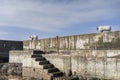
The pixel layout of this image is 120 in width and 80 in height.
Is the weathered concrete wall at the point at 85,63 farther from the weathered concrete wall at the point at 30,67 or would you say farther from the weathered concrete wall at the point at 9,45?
the weathered concrete wall at the point at 9,45

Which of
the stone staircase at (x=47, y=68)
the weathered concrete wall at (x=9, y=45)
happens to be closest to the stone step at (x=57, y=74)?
the stone staircase at (x=47, y=68)

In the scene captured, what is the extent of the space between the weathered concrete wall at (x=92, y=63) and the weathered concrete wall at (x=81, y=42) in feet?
1.80

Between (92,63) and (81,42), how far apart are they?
7.79ft

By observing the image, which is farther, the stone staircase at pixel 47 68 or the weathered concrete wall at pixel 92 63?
the stone staircase at pixel 47 68

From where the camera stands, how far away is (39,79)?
1288cm

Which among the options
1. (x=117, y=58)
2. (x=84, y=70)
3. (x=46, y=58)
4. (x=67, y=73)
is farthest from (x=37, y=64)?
(x=117, y=58)

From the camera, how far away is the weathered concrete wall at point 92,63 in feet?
35.1

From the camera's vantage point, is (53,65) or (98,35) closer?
(98,35)

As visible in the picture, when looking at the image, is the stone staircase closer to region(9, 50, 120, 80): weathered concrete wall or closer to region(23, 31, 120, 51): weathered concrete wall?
region(9, 50, 120, 80): weathered concrete wall

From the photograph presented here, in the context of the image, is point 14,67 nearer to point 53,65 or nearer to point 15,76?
point 15,76

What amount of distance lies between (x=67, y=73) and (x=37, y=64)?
5.73ft

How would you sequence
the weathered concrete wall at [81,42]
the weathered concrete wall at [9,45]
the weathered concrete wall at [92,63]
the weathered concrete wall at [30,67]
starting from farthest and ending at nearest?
the weathered concrete wall at [9,45] < the weathered concrete wall at [30,67] < the weathered concrete wall at [81,42] < the weathered concrete wall at [92,63]

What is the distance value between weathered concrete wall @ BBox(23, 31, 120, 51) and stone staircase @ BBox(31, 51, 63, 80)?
1665mm

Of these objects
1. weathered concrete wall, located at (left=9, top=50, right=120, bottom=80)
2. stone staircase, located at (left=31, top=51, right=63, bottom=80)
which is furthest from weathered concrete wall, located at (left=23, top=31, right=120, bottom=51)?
stone staircase, located at (left=31, top=51, right=63, bottom=80)
